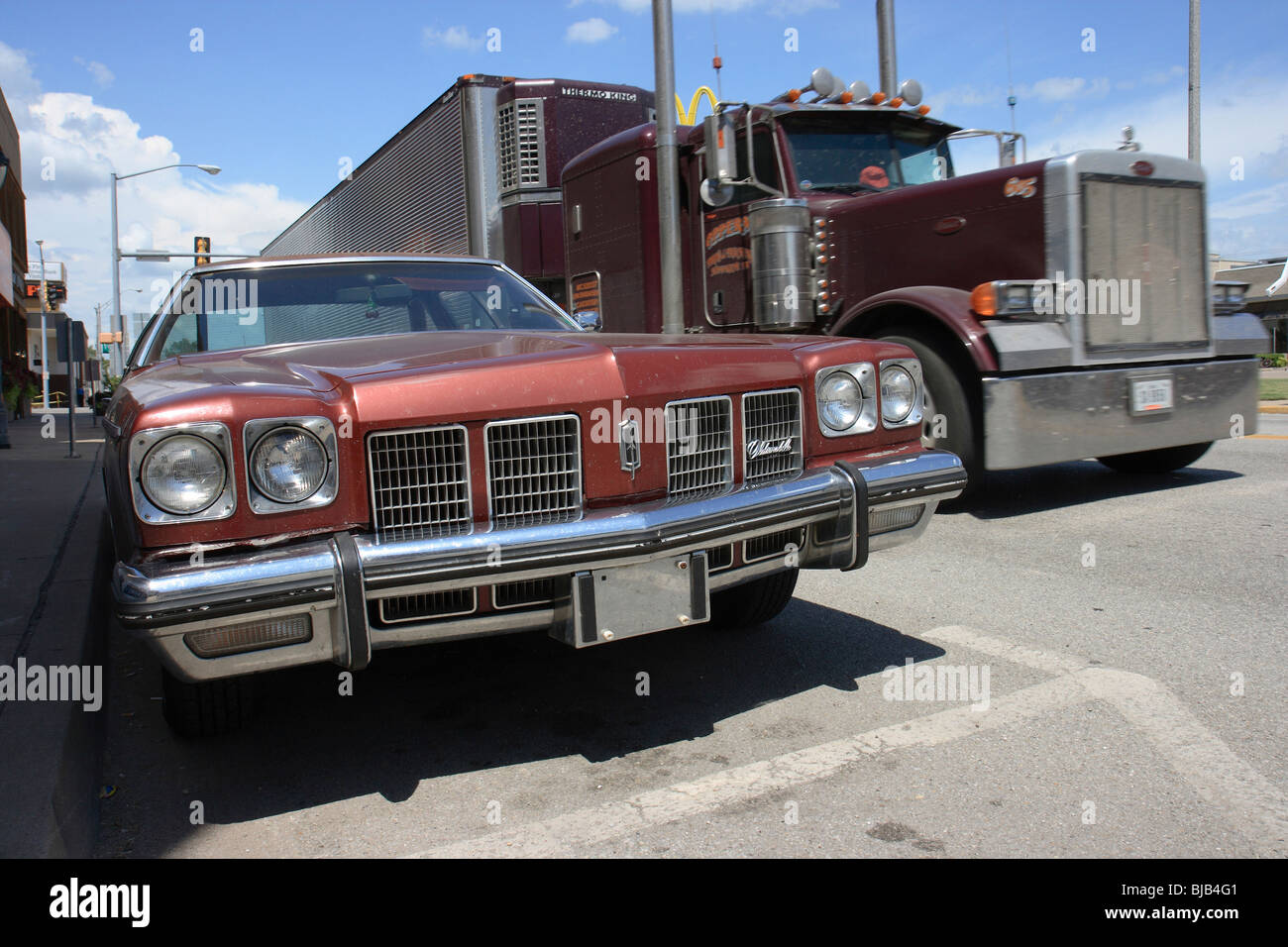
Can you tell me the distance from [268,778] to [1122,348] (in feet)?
17.5

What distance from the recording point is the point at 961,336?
5.75 m

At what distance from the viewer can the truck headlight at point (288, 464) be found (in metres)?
2.48

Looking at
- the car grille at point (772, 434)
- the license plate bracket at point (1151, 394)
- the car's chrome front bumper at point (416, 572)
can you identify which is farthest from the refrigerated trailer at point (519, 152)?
the car's chrome front bumper at point (416, 572)

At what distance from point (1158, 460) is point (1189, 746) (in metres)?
5.09

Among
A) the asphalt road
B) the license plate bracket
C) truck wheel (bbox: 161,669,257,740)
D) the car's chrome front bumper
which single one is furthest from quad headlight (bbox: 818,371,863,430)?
the license plate bracket

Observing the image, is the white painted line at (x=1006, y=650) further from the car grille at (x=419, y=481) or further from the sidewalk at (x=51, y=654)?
the sidewalk at (x=51, y=654)

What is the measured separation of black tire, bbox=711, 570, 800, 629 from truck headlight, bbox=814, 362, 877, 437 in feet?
2.54

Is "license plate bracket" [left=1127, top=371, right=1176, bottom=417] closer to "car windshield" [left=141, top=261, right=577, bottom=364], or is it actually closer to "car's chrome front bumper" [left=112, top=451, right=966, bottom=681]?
"car windshield" [left=141, top=261, right=577, bottom=364]

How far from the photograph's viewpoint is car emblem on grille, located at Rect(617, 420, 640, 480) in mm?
2783

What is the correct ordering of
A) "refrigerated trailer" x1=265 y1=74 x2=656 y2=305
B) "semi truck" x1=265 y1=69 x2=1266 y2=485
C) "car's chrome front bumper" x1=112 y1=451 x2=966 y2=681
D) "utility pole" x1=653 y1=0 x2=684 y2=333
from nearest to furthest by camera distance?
"car's chrome front bumper" x1=112 y1=451 x2=966 y2=681
"semi truck" x1=265 y1=69 x2=1266 y2=485
"utility pole" x1=653 y1=0 x2=684 y2=333
"refrigerated trailer" x1=265 y1=74 x2=656 y2=305
